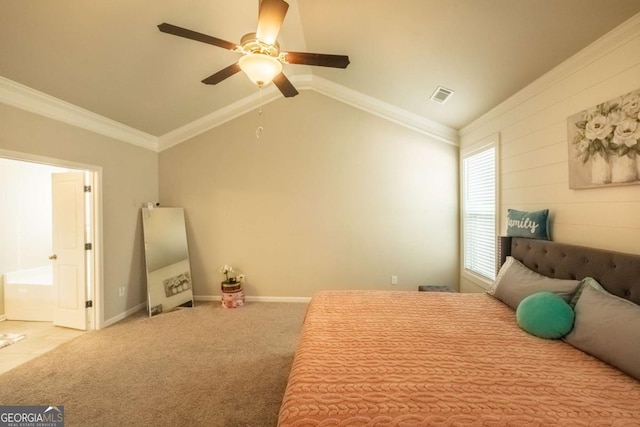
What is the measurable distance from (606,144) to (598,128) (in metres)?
0.13

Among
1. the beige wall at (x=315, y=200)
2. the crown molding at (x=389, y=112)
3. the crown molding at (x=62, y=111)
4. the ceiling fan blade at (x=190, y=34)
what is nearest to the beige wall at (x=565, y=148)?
the crown molding at (x=389, y=112)

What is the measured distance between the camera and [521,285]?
82.2 inches

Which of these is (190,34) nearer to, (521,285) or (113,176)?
(113,176)

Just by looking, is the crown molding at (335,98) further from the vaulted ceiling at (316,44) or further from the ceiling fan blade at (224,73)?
the ceiling fan blade at (224,73)

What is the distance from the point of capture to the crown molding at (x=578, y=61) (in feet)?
5.49

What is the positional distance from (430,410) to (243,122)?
13.7 ft

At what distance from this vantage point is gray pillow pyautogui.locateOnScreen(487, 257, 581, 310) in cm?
179

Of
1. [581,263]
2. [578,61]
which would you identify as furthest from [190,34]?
[581,263]

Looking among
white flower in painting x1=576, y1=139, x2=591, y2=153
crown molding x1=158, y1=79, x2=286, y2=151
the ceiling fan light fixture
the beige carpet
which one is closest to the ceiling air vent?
white flower in painting x1=576, y1=139, x2=591, y2=153

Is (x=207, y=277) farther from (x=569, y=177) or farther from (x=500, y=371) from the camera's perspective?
(x=569, y=177)

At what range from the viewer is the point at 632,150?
64.9 inches

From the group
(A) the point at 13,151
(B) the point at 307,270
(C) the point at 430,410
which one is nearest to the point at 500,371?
(C) the point at 430,410

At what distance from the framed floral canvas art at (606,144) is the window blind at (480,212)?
3.58 ft

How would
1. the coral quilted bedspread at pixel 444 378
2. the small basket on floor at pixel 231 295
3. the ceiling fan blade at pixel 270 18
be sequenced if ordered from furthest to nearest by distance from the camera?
the small basket on floor at pixel 231 295 → the ceiling fan blade at pixel 270 18 → the coral quilted bedspread at pixel 444 378
